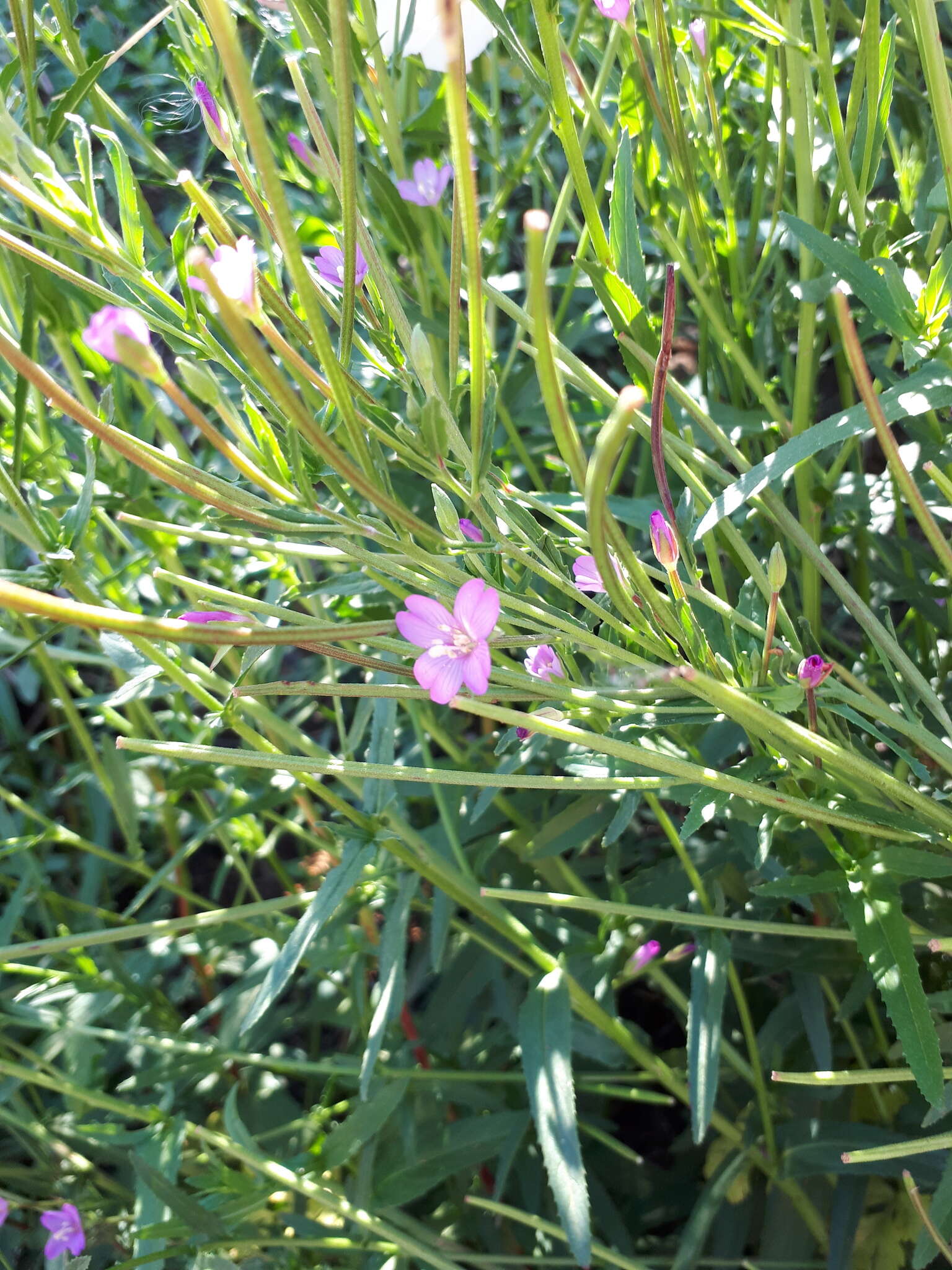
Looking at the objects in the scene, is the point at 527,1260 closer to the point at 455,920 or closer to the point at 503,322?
the point at 455,920

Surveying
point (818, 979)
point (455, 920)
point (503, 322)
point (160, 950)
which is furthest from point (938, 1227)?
point (503, 322)

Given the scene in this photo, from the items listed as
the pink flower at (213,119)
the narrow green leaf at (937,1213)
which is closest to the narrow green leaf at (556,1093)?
the narrow green leaf at (937,1213)

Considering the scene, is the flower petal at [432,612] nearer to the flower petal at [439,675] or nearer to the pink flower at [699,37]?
the flower petal at [439,675]

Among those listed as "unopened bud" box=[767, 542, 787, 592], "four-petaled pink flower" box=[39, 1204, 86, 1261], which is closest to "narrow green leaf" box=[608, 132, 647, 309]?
A: "unopened bud" box=[767, 542, 787, 592]

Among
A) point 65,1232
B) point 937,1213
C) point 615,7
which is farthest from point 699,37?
point 65,1232

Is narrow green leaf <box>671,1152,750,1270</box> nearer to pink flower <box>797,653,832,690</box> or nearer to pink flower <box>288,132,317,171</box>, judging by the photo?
pink flower <box>797,653,832,690</box>

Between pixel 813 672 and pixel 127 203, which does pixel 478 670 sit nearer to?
pixel 813 672
